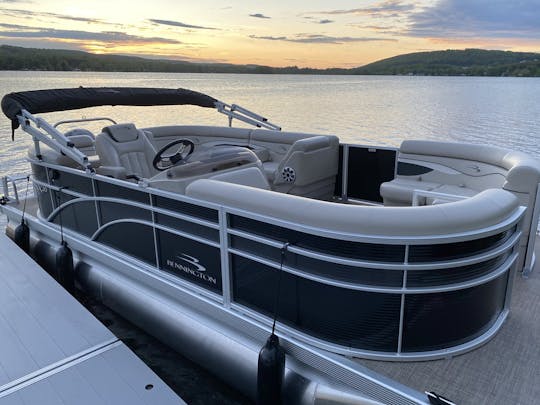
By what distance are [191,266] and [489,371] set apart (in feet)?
6.04

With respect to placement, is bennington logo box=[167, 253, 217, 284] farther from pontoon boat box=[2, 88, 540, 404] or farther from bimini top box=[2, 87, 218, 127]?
bimini top box=[2, 87, 218, 127]

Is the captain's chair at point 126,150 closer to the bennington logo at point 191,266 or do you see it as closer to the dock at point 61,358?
the dock at point 61,358

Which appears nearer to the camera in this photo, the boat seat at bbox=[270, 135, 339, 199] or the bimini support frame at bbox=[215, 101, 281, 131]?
the boat seat at bbox=[270, 135, 339, 199]

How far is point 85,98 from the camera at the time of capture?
469 cm

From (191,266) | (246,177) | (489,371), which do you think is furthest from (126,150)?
(489,371)

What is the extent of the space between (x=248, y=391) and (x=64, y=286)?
2.23 metres

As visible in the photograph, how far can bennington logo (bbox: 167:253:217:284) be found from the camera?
2973 millimetres

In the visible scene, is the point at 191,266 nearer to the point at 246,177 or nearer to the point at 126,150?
the point at 246,177

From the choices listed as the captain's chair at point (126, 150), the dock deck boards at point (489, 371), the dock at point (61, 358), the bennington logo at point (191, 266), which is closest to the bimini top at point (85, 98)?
the captain's chair at point (126, 150)

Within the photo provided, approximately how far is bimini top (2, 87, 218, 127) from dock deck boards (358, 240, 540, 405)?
379cm

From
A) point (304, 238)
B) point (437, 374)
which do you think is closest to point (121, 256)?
point (304, 238)

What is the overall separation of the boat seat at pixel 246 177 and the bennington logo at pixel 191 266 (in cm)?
57

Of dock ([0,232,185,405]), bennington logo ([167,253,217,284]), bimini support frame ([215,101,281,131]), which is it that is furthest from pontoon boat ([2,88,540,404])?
bimini support frame ([215,101,281,131])

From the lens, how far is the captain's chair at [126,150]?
4.40 metres
